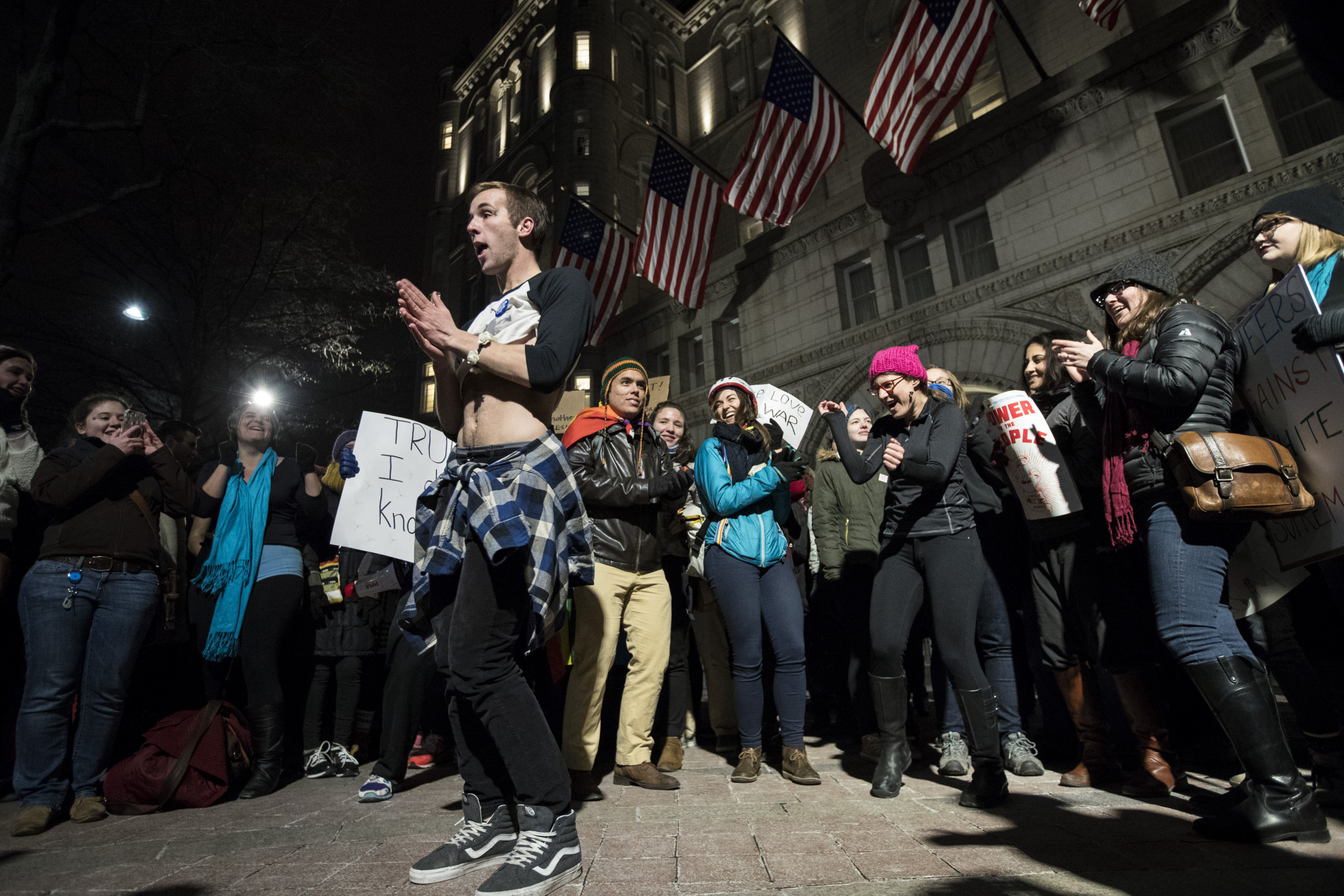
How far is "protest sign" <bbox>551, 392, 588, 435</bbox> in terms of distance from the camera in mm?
9164

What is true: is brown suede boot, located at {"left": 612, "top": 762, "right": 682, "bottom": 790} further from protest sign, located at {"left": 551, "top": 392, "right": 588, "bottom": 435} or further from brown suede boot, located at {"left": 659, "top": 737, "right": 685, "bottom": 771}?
protest sign, located at {"left": 551, "top": 392, "right": 588, "bottom": 435}

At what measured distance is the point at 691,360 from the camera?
18.0 meters

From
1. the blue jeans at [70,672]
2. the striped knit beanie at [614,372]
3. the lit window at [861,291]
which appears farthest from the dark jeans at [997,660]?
the lit window at [861,291]

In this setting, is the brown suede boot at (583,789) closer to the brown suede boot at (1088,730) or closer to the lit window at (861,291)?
the brown suede boot at (1088,730)

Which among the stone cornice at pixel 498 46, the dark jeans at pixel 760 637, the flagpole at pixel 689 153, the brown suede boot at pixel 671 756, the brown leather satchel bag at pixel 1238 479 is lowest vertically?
the brown suede boot at pixel 671 756

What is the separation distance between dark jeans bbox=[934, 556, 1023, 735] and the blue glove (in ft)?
13.9

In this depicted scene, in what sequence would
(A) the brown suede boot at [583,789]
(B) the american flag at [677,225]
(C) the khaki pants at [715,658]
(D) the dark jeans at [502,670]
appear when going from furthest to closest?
(B) the american flag at [677,225]
(C) the khaki pants at [715,658]
(A) the brown suede boot at [583,789]
(D) the dark jeans at [502,670]

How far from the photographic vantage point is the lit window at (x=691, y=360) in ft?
58.1

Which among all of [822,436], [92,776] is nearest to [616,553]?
[92,776]

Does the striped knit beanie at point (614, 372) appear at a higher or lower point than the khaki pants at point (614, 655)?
higher

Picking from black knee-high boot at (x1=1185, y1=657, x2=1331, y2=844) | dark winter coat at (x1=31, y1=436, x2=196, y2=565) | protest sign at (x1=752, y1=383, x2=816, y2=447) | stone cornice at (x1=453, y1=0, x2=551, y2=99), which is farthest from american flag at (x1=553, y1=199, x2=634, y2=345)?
stone cornice at (x1=453, y1=0, x2=551, y2=99)

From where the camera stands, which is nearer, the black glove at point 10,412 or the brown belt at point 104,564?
the brown belt at point 104,564

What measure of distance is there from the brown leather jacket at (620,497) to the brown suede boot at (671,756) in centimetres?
127

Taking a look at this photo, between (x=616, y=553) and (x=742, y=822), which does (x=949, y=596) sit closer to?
(x=742, y=822)
